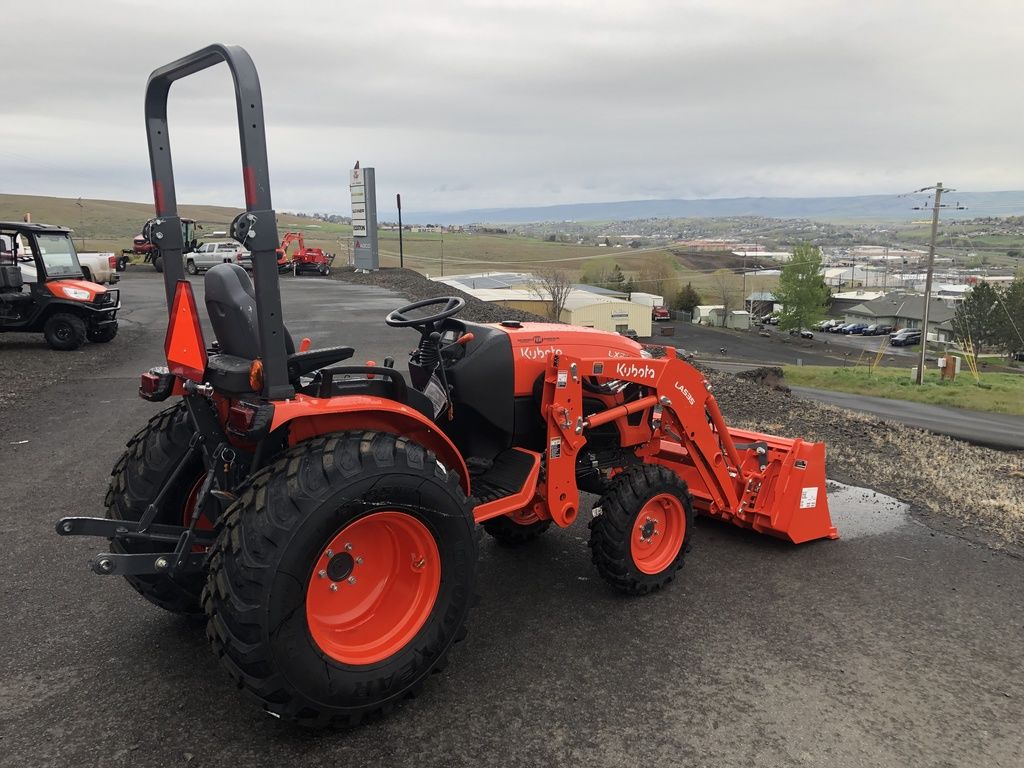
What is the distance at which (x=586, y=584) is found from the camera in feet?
14.8

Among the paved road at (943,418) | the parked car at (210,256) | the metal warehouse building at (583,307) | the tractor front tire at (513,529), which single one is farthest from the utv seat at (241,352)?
the metal warehouse building at (583,307)

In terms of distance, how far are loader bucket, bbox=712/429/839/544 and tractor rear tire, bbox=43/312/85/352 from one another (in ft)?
39.1

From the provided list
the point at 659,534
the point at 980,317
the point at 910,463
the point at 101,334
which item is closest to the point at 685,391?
the point at 659,534

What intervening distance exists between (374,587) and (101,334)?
12730 millimetres

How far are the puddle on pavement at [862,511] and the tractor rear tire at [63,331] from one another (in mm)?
12170

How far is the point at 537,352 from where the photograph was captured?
4262 mm

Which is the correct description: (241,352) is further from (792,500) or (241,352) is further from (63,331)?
(63,331)

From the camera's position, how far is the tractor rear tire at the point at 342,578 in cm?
279

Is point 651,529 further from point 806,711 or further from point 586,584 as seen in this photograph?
point 806,711

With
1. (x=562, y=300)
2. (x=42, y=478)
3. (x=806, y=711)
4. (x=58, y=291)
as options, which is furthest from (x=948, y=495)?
(x=562, y=300)

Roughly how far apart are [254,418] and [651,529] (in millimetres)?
2494

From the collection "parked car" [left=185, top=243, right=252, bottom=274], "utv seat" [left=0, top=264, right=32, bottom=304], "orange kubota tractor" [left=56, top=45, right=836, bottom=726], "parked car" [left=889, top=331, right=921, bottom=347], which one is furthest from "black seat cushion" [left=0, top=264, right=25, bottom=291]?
"parked car" [left=889, top=331, right=921, bottom=347]

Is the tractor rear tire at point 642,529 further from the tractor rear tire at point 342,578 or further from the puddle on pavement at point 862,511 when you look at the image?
the puddle on pavement at point 862,511

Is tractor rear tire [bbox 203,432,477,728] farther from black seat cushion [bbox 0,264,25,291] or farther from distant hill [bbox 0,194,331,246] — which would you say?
distant hill [bbox 0,194,331,246]
